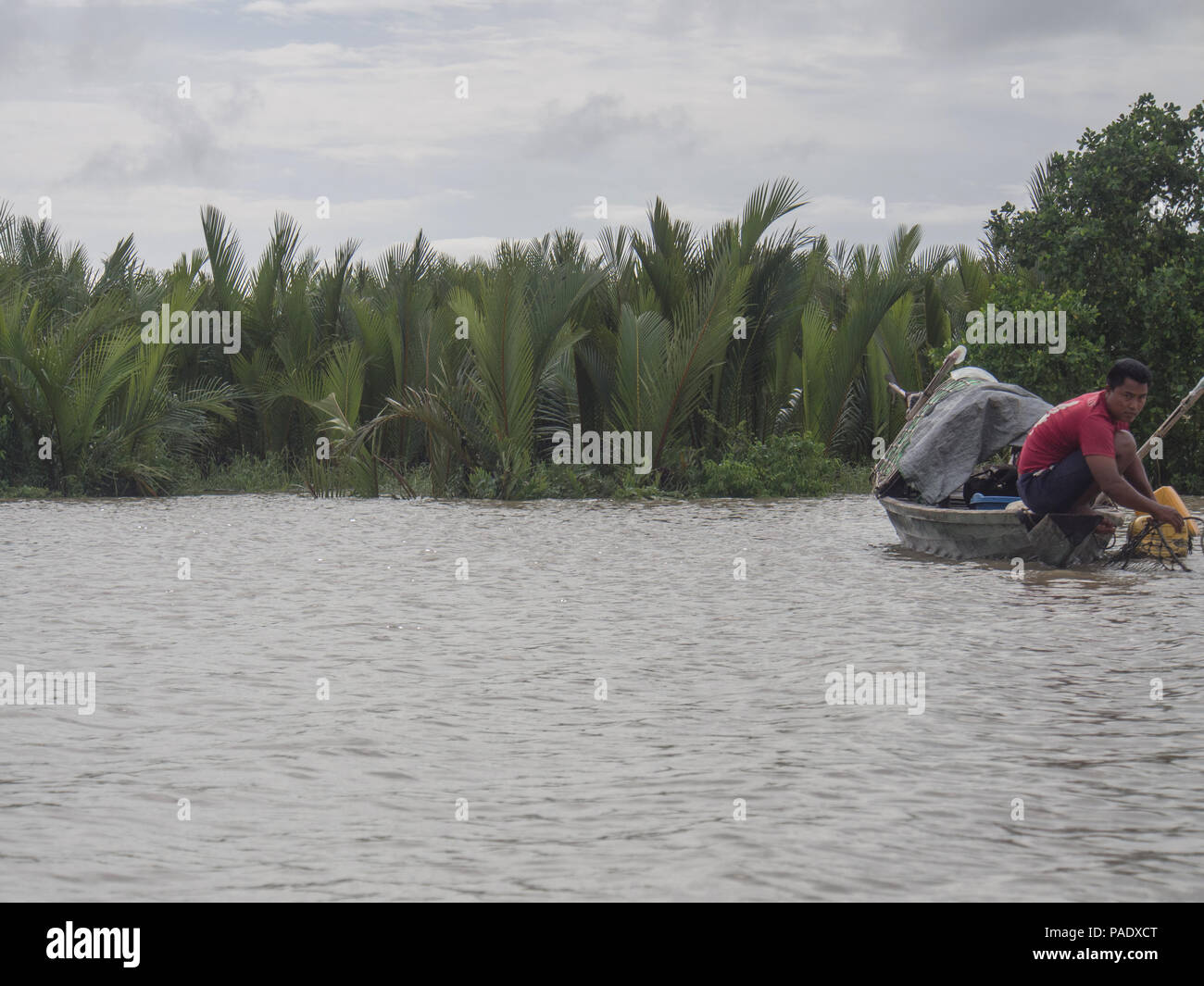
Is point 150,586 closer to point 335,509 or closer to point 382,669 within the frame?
point 382,669

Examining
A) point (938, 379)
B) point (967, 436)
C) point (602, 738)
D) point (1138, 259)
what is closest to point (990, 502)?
point (967, 436)

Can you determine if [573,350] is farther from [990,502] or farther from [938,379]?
[990,502]

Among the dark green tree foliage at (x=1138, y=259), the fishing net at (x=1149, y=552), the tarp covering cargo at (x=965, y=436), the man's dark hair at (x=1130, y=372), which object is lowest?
the fishing net at (x=1149, y=552)

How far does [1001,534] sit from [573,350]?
30.8ft

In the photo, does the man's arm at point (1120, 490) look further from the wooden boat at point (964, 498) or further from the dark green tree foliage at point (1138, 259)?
the dark green tree foliage at point (1138, 259)

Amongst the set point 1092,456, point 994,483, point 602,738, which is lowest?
point 602,738

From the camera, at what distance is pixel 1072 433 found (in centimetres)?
1109

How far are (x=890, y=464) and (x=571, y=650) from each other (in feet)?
24.5

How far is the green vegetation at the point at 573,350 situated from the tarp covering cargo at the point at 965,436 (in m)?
5.79

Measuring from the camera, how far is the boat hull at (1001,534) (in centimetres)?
1128

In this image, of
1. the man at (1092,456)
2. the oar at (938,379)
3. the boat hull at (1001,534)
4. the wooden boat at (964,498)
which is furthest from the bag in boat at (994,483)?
the man at (1092,456)

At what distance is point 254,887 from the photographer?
374cm

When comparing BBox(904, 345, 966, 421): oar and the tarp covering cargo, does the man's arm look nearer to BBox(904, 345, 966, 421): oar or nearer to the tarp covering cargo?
the tarp covering cargo
